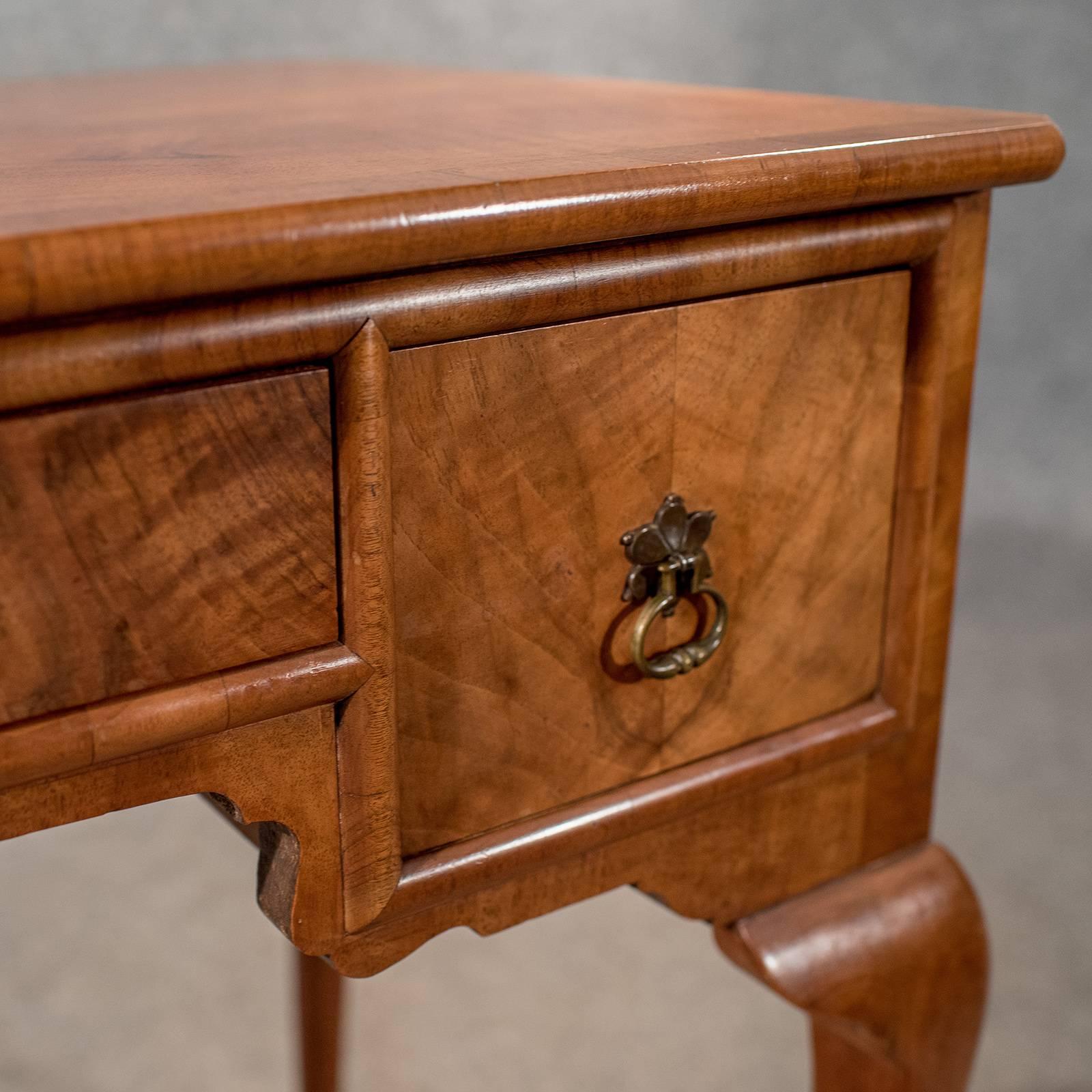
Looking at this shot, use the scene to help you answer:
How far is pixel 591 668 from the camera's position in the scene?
51cm

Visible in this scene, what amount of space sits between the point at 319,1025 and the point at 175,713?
0.62m

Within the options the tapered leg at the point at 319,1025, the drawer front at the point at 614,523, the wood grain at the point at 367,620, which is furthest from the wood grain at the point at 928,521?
the tapered leg at the point at 319,1025

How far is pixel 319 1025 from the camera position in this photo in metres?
0.97

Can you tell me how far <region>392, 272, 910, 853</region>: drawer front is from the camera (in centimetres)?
45

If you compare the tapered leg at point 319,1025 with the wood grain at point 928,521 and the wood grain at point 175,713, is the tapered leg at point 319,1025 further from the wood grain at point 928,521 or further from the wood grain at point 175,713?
the wood grain at point 175,713

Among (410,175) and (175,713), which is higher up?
(410,175)

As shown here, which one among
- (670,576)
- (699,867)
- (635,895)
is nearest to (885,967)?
(699,867)

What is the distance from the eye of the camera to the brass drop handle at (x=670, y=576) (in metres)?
0.50

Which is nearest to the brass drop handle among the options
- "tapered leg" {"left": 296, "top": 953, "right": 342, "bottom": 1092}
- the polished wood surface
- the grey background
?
the polished wood surface

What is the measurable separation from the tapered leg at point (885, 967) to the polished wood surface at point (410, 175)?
11.2 inches

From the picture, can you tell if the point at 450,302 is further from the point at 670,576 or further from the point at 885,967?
the point at 885,967

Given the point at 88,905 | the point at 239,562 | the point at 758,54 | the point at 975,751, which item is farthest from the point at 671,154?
the point at 758,54

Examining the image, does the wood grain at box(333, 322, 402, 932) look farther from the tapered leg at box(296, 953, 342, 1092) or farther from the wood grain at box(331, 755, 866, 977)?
the tapered leg at box(296, 953, 342, 1092)

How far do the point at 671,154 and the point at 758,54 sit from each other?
1668mm
